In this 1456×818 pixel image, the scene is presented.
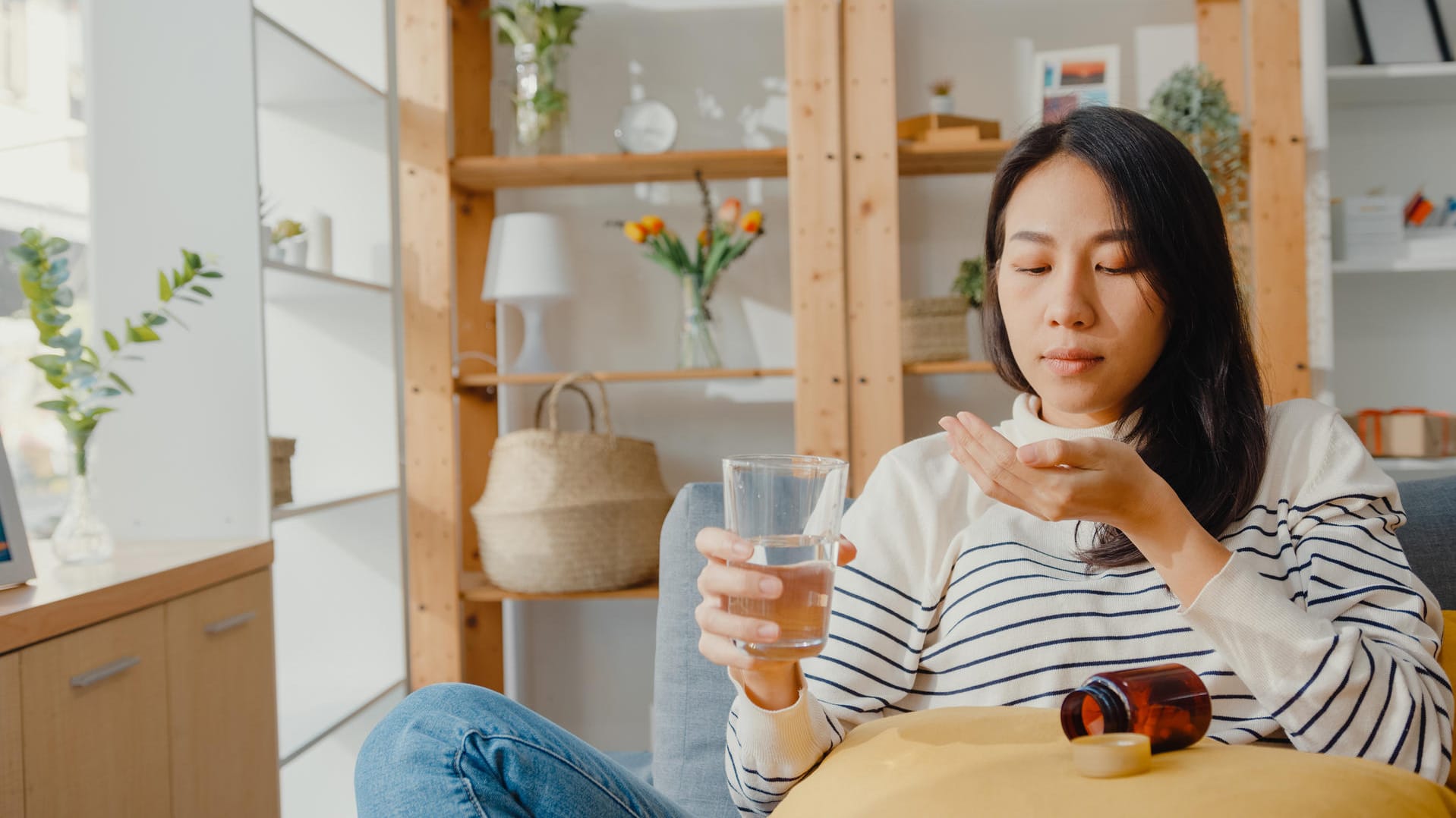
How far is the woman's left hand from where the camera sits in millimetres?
847

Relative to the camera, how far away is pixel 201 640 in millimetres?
1721

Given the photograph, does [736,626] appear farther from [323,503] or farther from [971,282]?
[971,282]

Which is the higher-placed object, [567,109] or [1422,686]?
[567,109]

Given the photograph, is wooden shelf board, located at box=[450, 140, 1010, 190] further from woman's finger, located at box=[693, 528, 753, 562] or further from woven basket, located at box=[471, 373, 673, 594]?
woman's finger, located at box=[693, 528, 753, 562]

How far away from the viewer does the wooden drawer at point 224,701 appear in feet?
5.41

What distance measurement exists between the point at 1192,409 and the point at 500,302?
7.34 feet

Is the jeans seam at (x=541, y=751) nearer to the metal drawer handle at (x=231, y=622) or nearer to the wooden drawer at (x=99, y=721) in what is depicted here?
the wooden drawer at (x=99, y=721)

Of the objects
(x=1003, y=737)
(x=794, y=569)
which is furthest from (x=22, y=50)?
(x=1003, y=737)

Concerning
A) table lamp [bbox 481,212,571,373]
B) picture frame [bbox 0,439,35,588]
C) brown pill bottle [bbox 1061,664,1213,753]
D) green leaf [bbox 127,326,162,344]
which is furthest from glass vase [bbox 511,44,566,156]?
brown pill bottle [bbox 1061,664,1213,753]

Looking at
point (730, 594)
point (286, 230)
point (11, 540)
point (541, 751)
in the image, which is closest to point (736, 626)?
point (730, 594)

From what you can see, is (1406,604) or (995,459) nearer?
(995,459)

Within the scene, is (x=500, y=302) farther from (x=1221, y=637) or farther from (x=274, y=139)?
(x=1221, y=637)

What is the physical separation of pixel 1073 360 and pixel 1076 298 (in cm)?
6

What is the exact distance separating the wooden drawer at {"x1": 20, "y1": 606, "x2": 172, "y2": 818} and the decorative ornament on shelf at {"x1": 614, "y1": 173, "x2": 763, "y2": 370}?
1.57 metres
